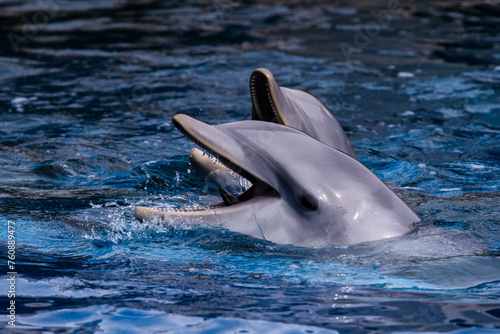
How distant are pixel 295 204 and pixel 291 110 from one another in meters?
1.14

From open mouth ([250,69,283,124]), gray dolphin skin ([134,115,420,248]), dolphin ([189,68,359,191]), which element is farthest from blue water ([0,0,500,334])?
open mouth ([250,69,283,124])

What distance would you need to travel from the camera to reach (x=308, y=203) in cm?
406

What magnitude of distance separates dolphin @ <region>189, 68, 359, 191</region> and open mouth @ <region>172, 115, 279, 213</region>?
2.52ft

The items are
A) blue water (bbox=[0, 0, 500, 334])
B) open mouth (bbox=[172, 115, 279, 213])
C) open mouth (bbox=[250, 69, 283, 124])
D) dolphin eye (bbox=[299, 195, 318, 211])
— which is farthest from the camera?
open mouth (bbox=[250, 69, 283, 124])

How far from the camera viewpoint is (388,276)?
399 cm

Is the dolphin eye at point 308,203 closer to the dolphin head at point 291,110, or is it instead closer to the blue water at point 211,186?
the blue water at point 211,186

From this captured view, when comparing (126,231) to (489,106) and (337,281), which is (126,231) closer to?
(337,281)

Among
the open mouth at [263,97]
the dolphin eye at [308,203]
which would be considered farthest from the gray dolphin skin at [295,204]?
the open mouth at [263,97]

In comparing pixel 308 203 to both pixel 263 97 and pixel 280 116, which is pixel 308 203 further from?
pixel 263 97

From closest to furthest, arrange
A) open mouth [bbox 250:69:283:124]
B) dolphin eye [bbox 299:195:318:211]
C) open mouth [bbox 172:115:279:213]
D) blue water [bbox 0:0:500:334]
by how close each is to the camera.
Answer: blue water [bbox 0:0:500:334] < open mouth [bbox 172:115:279:213] < dolphin eye [bbox 299:195:318:211] < open mouth [bbox 250:69:283:124]

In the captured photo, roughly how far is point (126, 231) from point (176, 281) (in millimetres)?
823

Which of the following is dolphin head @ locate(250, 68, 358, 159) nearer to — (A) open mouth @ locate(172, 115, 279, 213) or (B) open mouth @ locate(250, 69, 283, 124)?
(B) open mouth @ locate(250, 69, 283, 124)

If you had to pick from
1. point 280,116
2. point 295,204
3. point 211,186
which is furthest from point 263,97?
point 295,204

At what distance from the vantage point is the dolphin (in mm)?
4863
